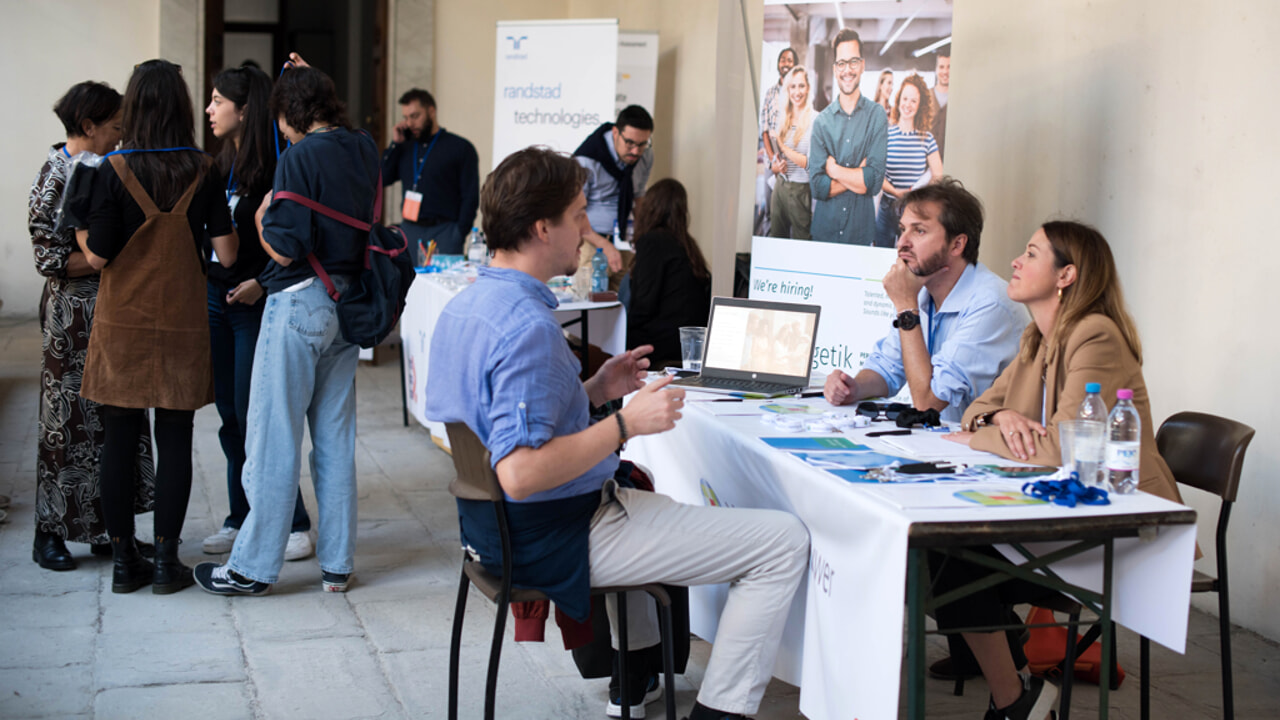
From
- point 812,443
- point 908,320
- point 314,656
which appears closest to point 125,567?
point 314,656

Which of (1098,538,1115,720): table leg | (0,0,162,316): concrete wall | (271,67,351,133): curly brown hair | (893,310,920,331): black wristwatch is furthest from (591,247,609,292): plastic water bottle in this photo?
(0,0,162,316): concrete wall

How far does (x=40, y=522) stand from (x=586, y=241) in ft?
8.86

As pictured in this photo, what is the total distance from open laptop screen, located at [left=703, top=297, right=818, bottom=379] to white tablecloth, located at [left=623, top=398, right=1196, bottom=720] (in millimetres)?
518

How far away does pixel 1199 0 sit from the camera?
126 inches

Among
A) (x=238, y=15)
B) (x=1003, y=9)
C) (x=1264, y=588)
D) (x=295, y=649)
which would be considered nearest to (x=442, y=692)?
(x=295, y=649)

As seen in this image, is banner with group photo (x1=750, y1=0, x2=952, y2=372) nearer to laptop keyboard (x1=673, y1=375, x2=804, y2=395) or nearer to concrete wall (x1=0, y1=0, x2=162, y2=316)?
laptop keyboard (x1=673, y1=375, x2=804, y2=395)

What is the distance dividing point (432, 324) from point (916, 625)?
11.3ft

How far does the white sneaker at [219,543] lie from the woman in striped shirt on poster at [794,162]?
227cm

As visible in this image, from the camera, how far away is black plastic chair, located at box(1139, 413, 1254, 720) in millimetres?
2234

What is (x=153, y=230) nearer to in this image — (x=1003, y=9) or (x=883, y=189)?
(x=883, y=189)

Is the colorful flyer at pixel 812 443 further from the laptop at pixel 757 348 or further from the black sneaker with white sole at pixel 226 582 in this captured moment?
the black sneaker with white sole at pixel 226 582

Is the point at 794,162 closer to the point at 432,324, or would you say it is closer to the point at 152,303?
the point at 432,324

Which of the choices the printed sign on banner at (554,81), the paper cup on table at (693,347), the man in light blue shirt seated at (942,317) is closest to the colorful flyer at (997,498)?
the man in light blue shirt seated at (942,317)

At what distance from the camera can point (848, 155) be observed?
12.9 ft
